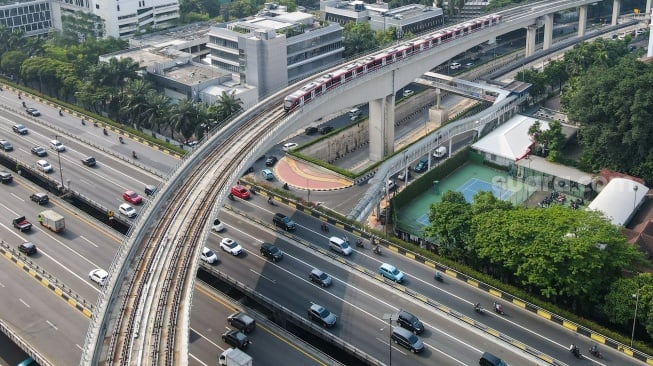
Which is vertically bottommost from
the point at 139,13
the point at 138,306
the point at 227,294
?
the point at 227,294

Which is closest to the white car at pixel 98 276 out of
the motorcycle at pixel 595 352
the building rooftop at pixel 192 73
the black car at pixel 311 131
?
the motorcycle at pixel 595 352

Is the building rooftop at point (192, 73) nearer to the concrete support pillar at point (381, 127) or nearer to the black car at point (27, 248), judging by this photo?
the concrete support pillar at point (381, 127)

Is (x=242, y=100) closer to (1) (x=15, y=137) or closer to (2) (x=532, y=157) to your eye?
(1) (x=15, y=137)

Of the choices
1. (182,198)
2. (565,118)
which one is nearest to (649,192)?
(565,118)

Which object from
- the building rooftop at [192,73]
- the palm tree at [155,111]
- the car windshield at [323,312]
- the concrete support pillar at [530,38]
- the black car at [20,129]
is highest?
the concrete support pillar at [530,38]

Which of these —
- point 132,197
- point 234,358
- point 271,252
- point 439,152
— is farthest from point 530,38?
point 234,358
